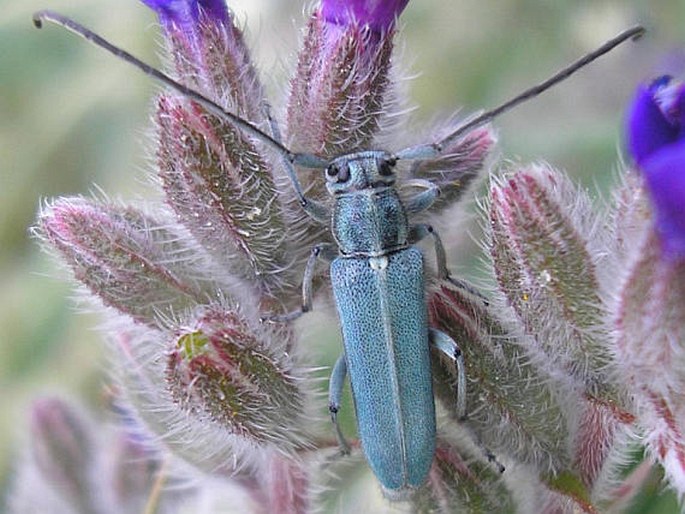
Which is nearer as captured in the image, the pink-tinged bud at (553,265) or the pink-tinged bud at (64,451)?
the pink-tinged bud at (553,265)

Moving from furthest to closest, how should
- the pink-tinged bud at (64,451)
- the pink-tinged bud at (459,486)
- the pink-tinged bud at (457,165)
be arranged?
1. the pink-tinged bud at (64,451)
2. the pink-tinged bud at (457,165)
3. the pink-tinged bud at (459,486)

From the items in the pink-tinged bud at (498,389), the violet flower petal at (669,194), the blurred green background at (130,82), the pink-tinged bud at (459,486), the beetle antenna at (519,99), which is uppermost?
the blurred green background at (130,82)

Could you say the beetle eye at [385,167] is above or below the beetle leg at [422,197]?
above

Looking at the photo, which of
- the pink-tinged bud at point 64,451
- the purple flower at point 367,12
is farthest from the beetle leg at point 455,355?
the pink-tinged bud at point 64,451

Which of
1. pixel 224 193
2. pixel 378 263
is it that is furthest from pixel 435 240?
pixel 224 193

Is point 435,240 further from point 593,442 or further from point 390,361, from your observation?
point 593,442

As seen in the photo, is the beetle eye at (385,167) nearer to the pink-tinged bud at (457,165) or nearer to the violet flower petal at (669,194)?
the pink-tinged bud at (457,165)

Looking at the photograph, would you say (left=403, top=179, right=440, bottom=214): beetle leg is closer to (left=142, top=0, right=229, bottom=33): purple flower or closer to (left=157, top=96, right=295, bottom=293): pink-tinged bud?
(left=157, top=96, right=295, bottom=293): pink-tinged bud
